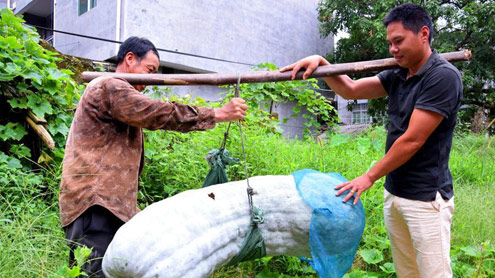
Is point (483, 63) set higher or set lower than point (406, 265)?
higher

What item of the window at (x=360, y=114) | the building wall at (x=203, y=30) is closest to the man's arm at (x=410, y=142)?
the building wall at (x=203, y=30)

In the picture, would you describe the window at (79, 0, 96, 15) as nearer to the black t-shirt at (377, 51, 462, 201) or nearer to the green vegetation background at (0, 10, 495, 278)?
the green vegetation background at (0, 10, 495, 278)

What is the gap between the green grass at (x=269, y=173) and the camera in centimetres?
284

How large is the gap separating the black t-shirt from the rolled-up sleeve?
1218mm

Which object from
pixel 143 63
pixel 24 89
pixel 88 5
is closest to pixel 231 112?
pixel 143 63

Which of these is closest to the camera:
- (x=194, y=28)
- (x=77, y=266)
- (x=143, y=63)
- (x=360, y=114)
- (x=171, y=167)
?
(x=77, y=266)

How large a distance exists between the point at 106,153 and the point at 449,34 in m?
12.6

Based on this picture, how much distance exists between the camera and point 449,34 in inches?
498

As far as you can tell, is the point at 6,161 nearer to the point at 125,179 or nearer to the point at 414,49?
the point at 125,179

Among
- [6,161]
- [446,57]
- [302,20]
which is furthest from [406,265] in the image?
[302,20]

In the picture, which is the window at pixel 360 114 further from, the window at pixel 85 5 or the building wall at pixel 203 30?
the window at pixel 85 5

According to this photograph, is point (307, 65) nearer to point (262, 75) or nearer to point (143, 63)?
point (262, 75)

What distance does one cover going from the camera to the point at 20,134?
4121 millimetres

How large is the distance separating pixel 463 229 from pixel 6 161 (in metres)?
4.17
